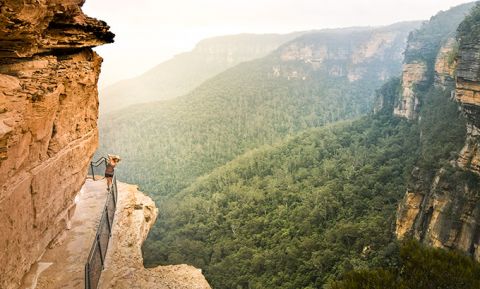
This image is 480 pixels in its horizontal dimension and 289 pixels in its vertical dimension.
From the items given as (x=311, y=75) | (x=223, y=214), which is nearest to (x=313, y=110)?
(x=311, y=75)

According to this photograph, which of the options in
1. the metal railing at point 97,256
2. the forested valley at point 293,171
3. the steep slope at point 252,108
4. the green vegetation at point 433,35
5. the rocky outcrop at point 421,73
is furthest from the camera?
the steep slope at point 252,108

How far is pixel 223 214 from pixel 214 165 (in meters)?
31.3

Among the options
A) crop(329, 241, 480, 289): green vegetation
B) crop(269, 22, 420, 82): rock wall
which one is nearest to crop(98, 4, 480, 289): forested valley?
crop(329, 241, 480, 289): green vegetation

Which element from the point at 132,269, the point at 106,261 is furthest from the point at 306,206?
the point at 106,261

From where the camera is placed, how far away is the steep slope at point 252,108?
297 feet

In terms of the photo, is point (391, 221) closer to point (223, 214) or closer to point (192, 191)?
point (223, 214)

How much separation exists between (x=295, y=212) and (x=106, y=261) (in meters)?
37.4

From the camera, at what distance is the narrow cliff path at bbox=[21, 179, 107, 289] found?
8859mm

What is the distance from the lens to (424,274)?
34.9 ft

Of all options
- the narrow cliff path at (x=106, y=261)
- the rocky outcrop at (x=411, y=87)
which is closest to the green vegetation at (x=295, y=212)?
the rocky outcrop at (x=411, y=87)

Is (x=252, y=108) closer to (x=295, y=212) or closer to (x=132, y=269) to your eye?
(x=295, y=212)

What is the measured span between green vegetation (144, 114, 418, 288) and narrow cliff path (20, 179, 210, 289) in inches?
674

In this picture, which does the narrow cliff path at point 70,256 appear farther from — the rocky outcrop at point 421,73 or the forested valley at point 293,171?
the rocky outcrop at point 421,73

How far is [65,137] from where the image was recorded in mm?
9695
